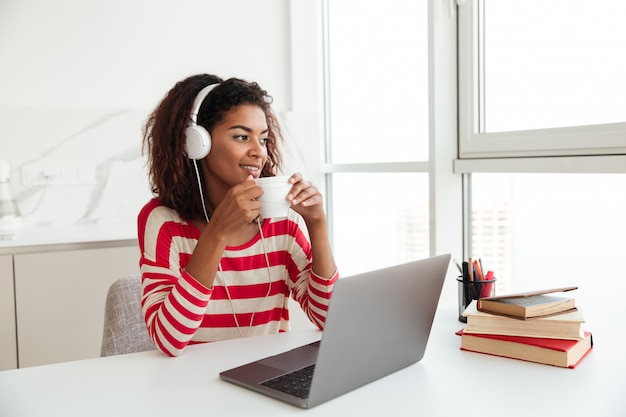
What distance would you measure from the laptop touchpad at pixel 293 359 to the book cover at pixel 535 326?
0.92 ft

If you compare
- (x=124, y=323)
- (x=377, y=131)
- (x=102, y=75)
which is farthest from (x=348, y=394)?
(x=102, y=75)

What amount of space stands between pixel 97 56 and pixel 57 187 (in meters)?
0.55

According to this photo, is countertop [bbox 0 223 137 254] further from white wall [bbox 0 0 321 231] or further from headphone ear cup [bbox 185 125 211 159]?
headphone ear cup [bbox 185 125 211 159]

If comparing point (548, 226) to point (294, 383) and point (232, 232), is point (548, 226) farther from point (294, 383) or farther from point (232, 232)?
point (294, 383)

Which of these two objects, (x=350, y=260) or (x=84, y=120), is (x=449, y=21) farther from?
(x=84, y=120)

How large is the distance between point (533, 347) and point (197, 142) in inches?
31.3

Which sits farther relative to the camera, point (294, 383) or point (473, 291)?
point (473, 291)

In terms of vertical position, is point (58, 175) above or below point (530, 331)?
above

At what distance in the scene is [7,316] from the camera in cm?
191

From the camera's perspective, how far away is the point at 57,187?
2.35 meters

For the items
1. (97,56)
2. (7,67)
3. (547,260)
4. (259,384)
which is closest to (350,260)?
(547,260)

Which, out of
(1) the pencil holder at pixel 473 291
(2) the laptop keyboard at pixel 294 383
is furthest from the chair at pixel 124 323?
(1) the pencil holder at pixel 473 291

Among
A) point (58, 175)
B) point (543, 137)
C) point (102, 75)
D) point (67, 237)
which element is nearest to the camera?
point (543, 137)

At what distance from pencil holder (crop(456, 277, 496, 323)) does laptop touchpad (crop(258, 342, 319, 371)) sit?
0.35 metres
